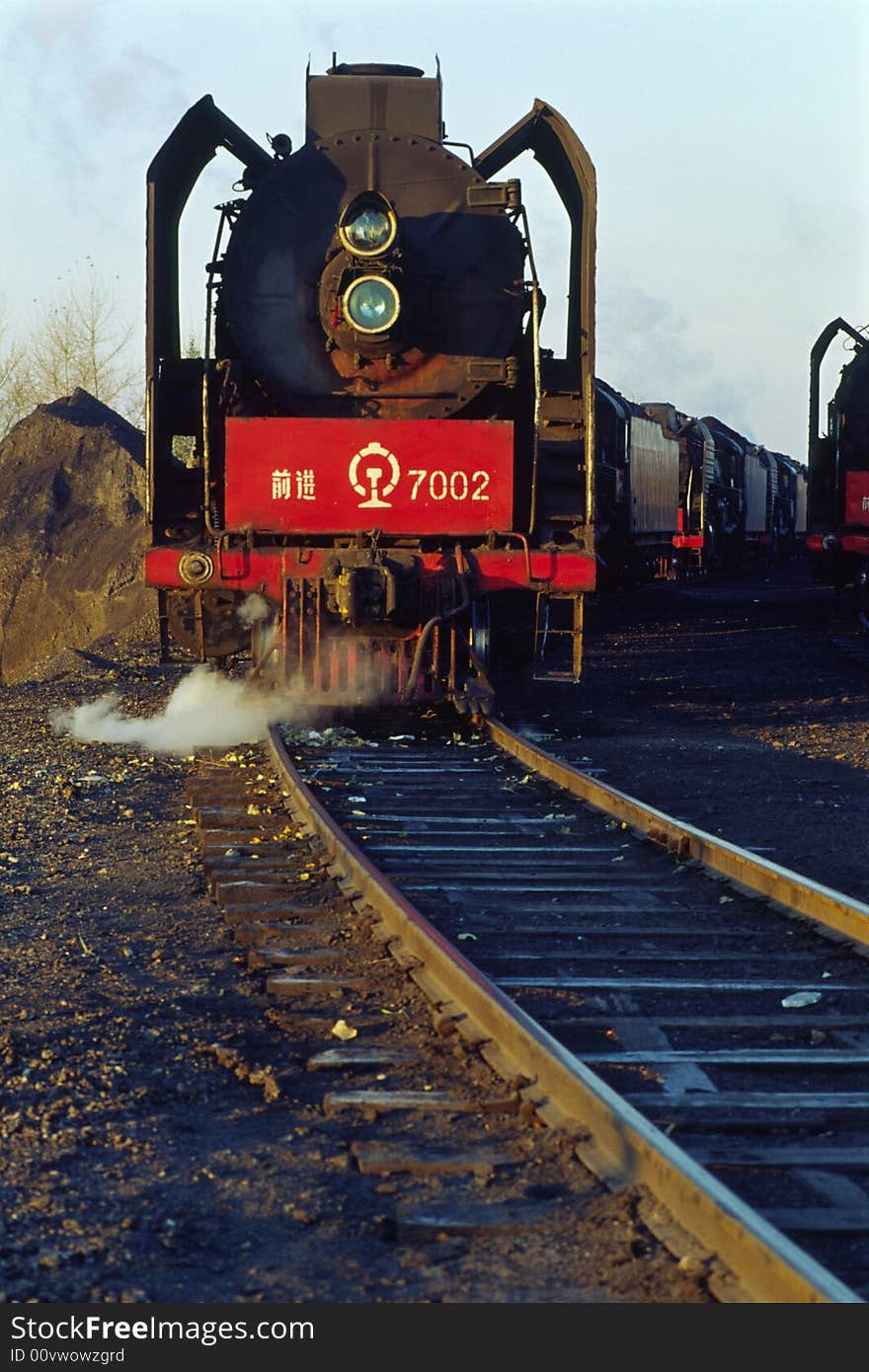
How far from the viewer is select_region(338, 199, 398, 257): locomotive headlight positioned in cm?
934

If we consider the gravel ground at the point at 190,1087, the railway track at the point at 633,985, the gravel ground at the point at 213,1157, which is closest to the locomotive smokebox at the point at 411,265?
the gravel ground at the point at 190,1087

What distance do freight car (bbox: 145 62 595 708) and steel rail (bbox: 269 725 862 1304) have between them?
15.0ft

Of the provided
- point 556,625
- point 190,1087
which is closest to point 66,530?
point 556,625

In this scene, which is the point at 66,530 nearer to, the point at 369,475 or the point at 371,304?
the point at 369,475

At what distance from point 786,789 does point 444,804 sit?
1947 mm

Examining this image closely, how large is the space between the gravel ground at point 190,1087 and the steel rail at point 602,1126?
7cm

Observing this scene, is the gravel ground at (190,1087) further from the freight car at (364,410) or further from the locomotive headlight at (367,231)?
the locomotive headlight at (367,231)

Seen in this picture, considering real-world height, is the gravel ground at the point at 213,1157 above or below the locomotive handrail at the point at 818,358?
below

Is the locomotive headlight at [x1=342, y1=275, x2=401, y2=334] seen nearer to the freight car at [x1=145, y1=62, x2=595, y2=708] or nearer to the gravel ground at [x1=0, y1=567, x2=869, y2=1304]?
the freight car at [x1=145, y1=62, x2=595, y2=708]

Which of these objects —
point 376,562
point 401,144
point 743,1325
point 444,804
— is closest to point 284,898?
point 444,804

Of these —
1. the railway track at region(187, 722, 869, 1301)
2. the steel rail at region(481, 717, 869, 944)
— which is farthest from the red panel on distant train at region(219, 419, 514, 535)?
the railway track at region(187, 722, 869, 1301)

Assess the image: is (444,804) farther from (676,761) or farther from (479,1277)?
(479,1277)

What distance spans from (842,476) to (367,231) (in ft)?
29.0

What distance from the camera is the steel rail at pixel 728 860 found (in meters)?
4.97
